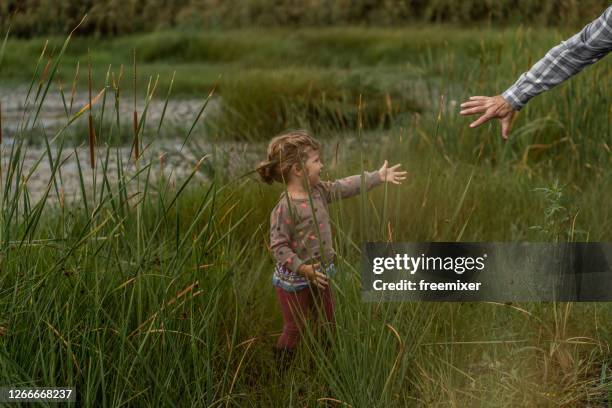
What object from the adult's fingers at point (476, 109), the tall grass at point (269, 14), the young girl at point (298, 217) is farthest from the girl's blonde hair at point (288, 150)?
the tall grass at point (269, 14)

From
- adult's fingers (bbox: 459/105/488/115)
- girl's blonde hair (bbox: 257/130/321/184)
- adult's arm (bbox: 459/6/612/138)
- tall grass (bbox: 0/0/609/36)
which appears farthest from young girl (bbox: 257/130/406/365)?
tall grass (bbox: 0/0/609/36)

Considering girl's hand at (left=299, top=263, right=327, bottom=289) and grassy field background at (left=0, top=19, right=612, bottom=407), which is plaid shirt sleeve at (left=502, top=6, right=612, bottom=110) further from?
girl's hand at (left=299, top=263, right=327, bottom=289)

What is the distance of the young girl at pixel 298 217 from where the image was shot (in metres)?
2.66

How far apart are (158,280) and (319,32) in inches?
431

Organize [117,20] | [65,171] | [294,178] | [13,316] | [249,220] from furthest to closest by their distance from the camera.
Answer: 1. [117,20]
2. [65,171]
3. [249,220]
4. [294,178]
5. [13,316]

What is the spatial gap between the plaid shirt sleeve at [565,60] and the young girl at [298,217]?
1.53 ft

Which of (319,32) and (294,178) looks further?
(319,32)

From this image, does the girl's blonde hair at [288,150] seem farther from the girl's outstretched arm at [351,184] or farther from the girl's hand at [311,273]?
the girl's hand at [311,273]

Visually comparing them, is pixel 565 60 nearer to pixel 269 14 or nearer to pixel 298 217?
pixel 298 217

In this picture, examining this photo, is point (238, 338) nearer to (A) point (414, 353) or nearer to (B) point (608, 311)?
(A) point (414, 353)

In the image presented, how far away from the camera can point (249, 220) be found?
148 inches

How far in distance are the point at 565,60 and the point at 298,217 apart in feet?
2.88

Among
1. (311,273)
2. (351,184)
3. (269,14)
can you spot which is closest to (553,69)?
(351,184)

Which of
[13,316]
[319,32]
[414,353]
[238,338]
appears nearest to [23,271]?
[13,316]
